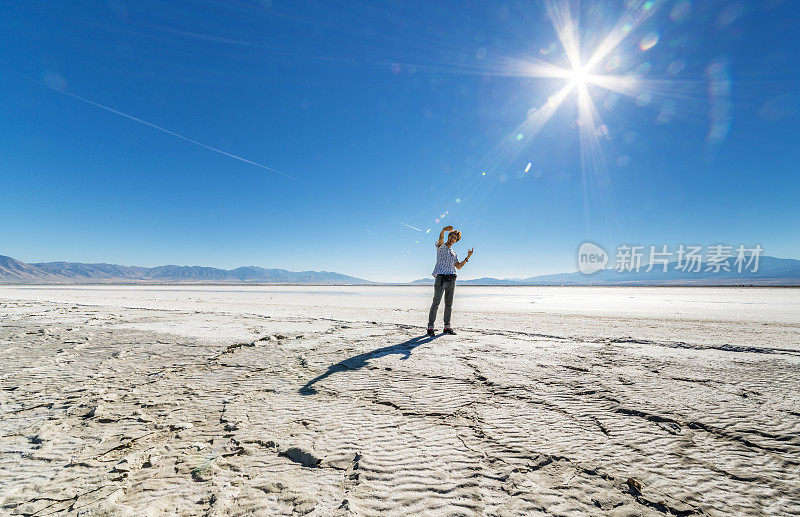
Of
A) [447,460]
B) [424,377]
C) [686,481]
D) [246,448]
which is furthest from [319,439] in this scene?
[686,481]

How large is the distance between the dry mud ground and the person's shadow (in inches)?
1.7

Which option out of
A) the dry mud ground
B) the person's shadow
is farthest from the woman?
the dry mud ground

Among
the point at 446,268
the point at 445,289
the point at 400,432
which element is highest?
the point at 446,268

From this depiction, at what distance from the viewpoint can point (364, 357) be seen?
13.6ft

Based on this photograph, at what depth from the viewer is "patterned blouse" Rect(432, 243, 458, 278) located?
5.80 m

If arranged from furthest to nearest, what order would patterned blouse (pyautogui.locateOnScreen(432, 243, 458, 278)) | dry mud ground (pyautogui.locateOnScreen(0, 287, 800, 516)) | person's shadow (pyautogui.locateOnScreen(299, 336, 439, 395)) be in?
patterned blouse (pyautogui.locateOnScreen(432, 243, 458, 278))
person's shadow (pyautogui.locateOnScreen(299, 336, 439, 395))
dry mud ground (pyautogui.locateOnScreen(0, 287, 800, 516))

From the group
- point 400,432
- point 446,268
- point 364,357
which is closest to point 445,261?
point 446,268

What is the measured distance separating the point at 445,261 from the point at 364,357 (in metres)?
2.47

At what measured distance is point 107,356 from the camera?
4121mm

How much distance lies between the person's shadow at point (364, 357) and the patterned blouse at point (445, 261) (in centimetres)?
120

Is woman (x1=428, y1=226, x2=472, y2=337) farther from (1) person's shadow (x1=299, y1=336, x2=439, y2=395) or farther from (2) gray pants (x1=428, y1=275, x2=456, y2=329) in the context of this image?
(1) person's shadow (x1=299, y1=336, x2=439, y2=395)

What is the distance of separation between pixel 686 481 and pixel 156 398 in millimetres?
3746

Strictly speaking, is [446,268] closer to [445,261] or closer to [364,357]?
[445,261]

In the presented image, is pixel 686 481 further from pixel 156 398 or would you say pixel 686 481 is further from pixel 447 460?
pixel 156 398
